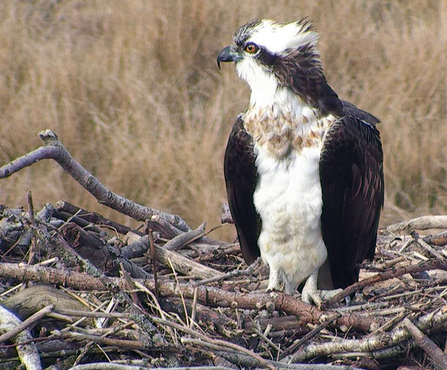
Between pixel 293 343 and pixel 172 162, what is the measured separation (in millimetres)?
3887

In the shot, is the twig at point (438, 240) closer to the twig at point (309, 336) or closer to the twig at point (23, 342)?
the twig at point (309, 336)

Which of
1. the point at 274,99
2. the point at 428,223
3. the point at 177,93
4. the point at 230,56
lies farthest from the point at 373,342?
the point at 177,93

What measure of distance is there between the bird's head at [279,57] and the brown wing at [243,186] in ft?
0.67

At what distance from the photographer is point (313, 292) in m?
3.68

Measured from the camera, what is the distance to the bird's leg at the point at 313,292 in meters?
3.61

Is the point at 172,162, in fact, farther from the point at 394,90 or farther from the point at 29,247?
the point at 29,247

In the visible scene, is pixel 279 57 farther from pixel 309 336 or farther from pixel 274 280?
pixel 309 336

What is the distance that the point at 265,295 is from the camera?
10.5ft

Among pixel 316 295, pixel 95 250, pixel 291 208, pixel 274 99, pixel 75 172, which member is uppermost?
pixel 274 99

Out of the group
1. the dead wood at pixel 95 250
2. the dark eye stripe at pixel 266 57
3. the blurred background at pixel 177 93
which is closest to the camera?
the dead wood at pixel 95 250

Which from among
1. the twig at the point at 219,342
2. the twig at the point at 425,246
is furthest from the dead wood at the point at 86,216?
the twig at the point at 425,246

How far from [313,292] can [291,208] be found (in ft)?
1.33

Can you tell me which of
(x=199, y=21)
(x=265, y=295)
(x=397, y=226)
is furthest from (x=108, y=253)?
(x=199, y=21)

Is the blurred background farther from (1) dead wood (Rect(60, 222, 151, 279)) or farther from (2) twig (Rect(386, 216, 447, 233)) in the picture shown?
(1) dead wood (Rect(60, 222, 151, 279))
